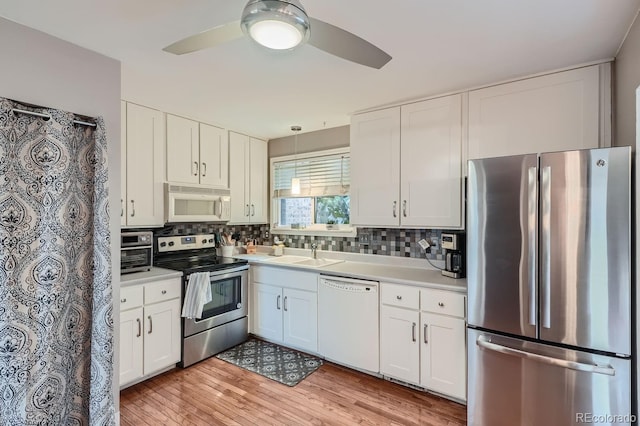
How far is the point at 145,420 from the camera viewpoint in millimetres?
2189

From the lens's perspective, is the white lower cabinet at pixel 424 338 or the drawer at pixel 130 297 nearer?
the white lower cabinet at pixel 424 338

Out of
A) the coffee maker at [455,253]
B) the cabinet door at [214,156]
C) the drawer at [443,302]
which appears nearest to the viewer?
the drawer at [443,302]

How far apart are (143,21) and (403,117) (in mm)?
2005

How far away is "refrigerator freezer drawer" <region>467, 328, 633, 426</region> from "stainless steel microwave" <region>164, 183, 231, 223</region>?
2704 millimetres

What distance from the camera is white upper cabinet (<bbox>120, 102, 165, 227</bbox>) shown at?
2.81 meters

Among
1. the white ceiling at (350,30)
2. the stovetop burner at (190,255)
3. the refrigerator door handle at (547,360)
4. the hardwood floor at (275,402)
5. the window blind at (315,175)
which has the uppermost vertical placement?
the white ceiling at (350,30)

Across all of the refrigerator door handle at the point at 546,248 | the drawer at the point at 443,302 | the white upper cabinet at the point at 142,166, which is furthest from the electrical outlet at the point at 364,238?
the white upper cabinet at the point at 142,166

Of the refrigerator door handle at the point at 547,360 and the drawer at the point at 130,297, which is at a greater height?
the drawer at the point at 130,297

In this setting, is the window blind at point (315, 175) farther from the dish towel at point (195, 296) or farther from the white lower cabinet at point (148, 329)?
the white lower cabinet at point (148, 329)

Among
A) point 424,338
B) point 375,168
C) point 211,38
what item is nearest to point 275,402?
point 424,338

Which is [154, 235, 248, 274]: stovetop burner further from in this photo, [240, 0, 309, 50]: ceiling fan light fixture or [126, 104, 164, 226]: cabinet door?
[240, 0, 309, 50]: ceiling fan light fixture

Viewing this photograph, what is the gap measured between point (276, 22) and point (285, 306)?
2672 mm

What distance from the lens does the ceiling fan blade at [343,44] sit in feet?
4.25

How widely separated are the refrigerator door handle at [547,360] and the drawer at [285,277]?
1510 millimetres
